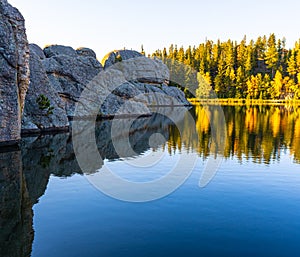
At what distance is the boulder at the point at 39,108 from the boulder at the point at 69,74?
10347mm

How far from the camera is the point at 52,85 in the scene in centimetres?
5269

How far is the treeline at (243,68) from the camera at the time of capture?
459ft

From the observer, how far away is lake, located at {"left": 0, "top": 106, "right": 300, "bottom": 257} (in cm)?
1212

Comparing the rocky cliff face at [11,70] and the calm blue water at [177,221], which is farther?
the rocky cliff face at [11,70]

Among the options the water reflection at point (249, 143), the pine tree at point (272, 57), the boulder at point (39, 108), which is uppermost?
the pine tree at point (272, 57)

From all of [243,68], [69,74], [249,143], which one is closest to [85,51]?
[69,74]

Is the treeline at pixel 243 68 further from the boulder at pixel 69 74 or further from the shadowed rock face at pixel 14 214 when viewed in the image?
the shadowed rock face at pixel 14 214

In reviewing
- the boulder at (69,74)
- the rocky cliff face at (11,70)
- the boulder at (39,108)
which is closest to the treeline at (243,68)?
the boulder at (69,74)

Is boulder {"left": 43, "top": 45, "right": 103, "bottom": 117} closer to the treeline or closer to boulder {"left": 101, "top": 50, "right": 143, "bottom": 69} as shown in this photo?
boulder {"left": 101, "top": 50, "right": 143, "bottom": 69}

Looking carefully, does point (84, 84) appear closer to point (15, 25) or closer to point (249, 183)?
point (15, 25)

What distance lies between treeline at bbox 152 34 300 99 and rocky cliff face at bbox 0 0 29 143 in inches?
4696

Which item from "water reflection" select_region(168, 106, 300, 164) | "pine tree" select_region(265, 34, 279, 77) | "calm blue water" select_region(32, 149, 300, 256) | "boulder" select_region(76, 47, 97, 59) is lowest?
"calm blue water" select_region(32, 149, 300, 256)

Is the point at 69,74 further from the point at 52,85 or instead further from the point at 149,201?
the point at 149,201

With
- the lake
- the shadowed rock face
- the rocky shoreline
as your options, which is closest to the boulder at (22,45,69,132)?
the rocky shoreline
